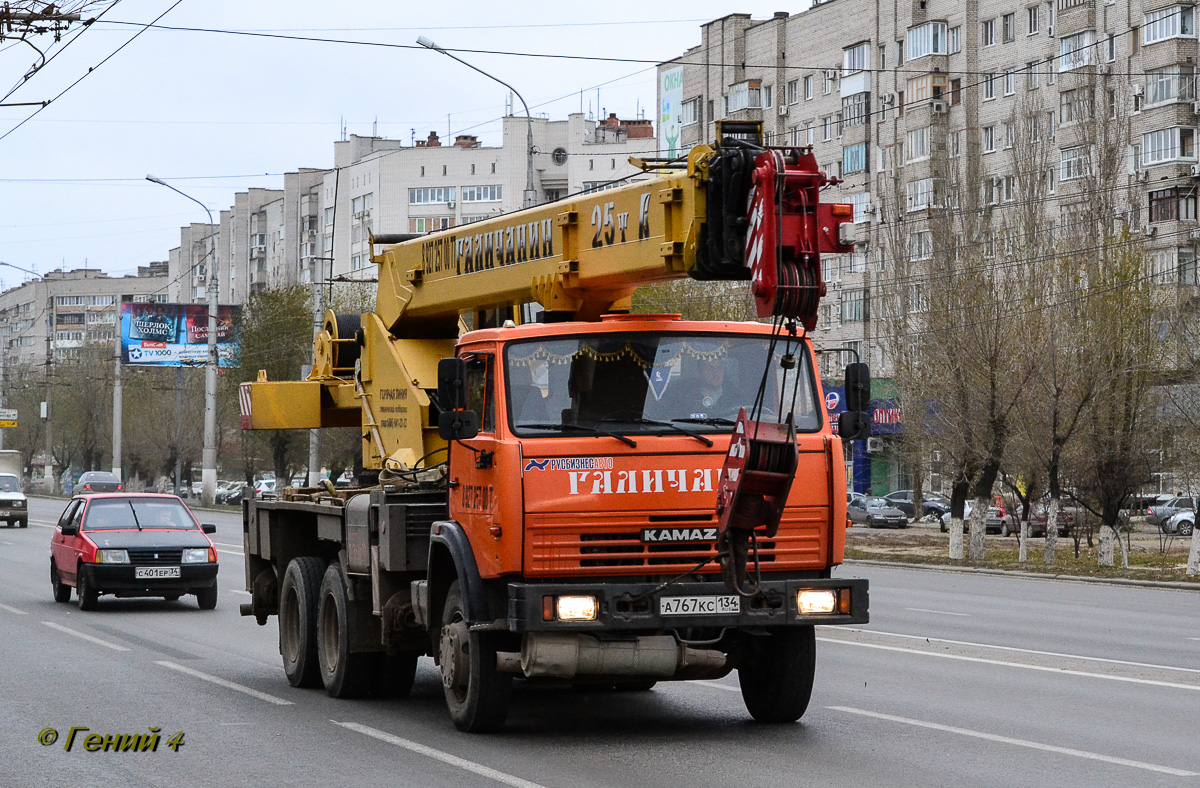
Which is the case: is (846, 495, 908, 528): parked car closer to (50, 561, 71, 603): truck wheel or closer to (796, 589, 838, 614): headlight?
(50, 561, 71, 603): truck wheel

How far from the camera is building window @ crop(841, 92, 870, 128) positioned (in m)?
71.4

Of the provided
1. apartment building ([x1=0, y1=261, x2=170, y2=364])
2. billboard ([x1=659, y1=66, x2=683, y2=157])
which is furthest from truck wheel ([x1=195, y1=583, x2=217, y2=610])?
apartment building ([x1=0, y1=261, x2=170, y2=364])

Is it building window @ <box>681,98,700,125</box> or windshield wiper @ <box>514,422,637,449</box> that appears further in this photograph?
building window @ <box>681,98,700,125</box>

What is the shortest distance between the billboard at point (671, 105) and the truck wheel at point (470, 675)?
72.8 meters

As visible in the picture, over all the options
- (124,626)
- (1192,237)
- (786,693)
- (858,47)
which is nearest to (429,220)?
(858,47)

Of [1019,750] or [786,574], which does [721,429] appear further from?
[1019,750]

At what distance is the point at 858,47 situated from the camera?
7206cm

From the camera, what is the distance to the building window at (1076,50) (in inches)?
2371

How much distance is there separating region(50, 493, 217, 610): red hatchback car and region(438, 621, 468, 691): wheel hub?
453 inches

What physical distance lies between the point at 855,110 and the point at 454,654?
64987mm

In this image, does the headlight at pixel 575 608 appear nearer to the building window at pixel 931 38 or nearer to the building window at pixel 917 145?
the building window at pixel 917 145

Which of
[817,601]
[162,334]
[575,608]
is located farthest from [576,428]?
[162,334]

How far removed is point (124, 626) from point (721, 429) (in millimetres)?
11100

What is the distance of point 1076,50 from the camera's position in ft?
196
